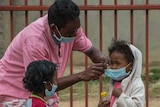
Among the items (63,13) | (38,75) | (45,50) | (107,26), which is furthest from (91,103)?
(38,75)

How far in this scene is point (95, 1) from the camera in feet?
36.8

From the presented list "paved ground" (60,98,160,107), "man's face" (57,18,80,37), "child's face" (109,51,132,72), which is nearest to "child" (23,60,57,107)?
"man's face" (57,18,80,37)

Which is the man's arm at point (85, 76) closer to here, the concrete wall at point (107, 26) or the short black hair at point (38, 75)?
the short black hair at point (38, 75)

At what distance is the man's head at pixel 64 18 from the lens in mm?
4156

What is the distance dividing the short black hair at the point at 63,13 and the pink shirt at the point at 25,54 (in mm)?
119

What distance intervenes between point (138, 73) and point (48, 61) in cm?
90

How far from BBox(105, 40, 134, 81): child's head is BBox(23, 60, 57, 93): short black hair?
0.80 m

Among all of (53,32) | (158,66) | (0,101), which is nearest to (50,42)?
(53,32)

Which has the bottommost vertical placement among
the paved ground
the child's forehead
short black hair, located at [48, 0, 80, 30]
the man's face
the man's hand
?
the paved ground

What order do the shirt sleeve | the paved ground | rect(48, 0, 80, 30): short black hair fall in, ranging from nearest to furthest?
rect(48, 0, 80, 30): short black hair, the shirt sleeve, the paved ground

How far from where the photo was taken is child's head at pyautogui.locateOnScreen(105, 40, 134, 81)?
4.63 m

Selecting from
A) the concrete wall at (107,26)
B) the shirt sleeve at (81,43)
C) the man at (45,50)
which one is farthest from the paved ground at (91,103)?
the man at (45,50)

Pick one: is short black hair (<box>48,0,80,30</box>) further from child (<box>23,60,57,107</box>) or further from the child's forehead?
the child's forehead

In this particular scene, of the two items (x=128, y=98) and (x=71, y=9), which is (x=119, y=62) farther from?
(x=71, y=9)
